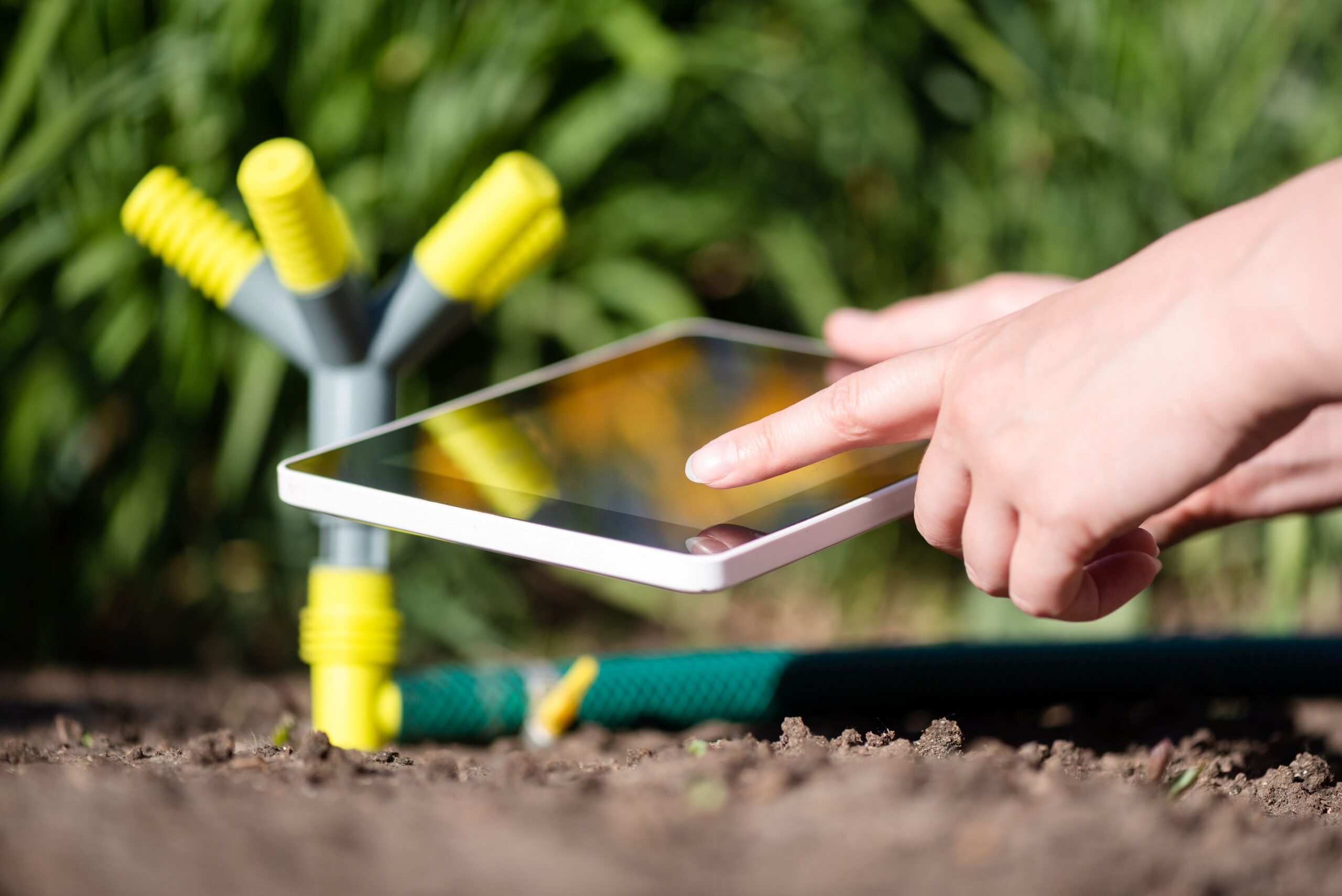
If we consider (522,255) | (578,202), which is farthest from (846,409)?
(578,202)

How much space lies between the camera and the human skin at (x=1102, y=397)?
1.67 feet

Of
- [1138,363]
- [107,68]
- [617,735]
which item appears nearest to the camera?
[1138,363]

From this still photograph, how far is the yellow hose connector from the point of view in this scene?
2.61ft

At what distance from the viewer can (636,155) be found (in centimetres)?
167

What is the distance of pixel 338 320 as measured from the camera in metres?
0.80

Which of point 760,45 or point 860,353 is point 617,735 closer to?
point 860,353

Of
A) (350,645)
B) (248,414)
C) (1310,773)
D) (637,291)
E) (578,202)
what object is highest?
(578,202)

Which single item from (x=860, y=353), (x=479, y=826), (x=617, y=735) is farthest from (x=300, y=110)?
(x=479, y=826)

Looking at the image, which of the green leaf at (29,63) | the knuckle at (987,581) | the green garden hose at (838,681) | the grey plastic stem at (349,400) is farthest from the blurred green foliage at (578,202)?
the knuckle at (987,581)

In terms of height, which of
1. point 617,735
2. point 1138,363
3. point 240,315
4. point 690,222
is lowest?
point 617,735

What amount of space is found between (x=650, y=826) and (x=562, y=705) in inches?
21.0

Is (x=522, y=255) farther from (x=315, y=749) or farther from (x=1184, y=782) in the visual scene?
(x=1184, y=782)

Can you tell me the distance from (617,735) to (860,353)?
47 centimetres

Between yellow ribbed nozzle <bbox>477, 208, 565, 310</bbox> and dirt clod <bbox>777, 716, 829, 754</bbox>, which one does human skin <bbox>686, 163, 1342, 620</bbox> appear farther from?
yellow ribbed nozzle <bbox>477, 208, 565, 310</bbox>
